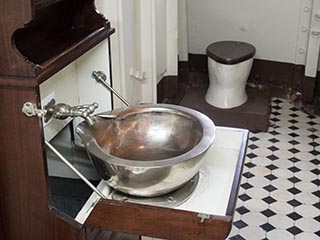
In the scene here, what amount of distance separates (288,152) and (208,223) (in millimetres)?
1871

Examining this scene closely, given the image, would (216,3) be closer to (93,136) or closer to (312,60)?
(312,60)

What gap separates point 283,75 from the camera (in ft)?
12.1

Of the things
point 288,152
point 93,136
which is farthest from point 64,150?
point 288,152

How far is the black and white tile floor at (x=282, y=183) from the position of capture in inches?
90.0

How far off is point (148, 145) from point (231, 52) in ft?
6.26

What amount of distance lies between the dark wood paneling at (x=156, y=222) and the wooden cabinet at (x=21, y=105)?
77mm

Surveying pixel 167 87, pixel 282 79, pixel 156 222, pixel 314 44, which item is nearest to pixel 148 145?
pixel 156 222

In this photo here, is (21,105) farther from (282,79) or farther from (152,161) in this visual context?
(282,79)

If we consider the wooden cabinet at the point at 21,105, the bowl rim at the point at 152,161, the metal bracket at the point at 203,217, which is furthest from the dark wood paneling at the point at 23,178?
the metal bracket at the point at 203,217

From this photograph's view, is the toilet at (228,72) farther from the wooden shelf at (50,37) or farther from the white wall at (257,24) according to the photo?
the wooden shelf at (50,37)

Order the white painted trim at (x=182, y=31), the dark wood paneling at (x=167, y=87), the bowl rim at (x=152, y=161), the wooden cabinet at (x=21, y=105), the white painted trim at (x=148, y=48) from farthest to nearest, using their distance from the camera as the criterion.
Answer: the white painted trim at (x=182, y=31), the dark wood paneling at (x=167, y=87), the white painted trim at (x=148, y=48), the bowl rim at (x=152, y=161), the wooden cabinet at (x=21, y=105)

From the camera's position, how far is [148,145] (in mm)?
1525

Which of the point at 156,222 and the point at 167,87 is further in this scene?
the point at 167,87

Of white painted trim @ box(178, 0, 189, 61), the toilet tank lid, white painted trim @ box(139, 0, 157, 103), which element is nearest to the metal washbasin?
white painted trim @ box(139, 0, 157, 103)
